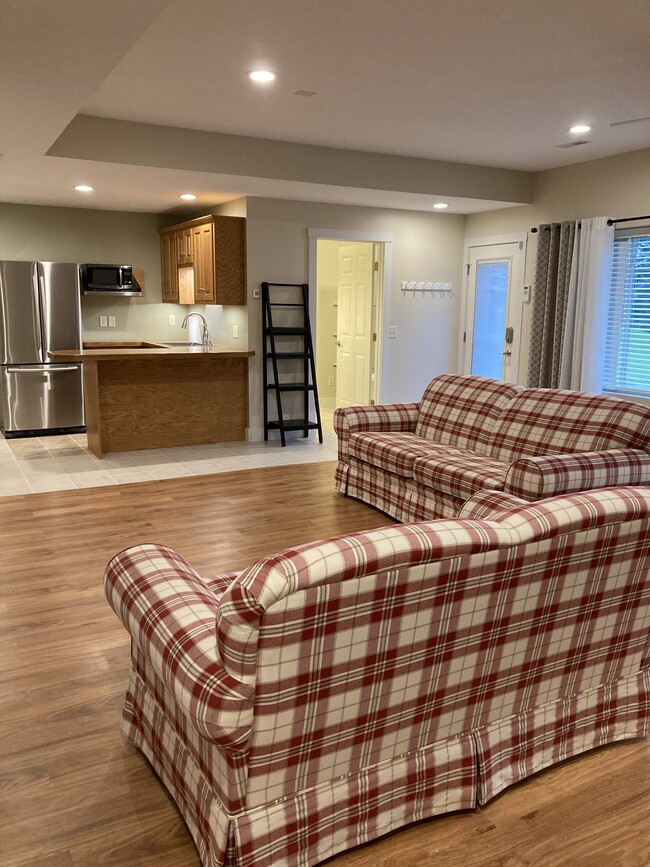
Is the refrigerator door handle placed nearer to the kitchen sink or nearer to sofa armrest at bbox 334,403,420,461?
the kitchen sink

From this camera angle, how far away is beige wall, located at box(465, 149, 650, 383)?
19.3ft

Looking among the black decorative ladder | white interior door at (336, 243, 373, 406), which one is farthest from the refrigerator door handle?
white interior door at (336, 243, 373, 406)

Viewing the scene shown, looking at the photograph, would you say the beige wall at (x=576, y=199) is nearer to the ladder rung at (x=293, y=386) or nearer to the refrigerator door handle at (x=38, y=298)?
the ladder rung at (x=293, y=386)

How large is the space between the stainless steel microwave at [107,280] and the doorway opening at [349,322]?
2.26 meters

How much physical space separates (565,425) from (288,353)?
3691 mm

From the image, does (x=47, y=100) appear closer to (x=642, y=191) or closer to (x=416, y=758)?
(x=416, y=758)

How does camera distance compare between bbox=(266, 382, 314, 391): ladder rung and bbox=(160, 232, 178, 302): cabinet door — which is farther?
bbox=(160, 232, 178, 302): cabinet door

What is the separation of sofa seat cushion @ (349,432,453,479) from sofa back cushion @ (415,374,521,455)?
130 mm

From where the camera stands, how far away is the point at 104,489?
17.2 ft

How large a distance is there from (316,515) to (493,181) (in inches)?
159

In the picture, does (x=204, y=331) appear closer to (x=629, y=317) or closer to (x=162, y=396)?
(x=162, y=396)

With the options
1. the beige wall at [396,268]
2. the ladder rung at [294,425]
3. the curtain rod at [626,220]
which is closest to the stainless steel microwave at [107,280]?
the beige wall at [396,268]

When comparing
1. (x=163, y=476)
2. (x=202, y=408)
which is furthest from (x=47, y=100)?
(x=202, y=408)

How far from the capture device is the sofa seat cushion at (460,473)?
380 centimetres
